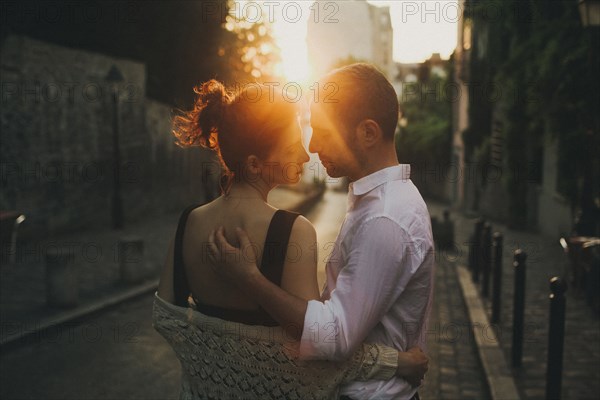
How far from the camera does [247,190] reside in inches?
83.4

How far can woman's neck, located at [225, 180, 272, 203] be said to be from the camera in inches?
83.2

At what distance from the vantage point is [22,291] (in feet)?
29.1

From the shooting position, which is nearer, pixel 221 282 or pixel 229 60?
pixel 221 282

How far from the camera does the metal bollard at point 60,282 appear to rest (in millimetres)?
7797

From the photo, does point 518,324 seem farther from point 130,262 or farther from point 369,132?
point 130,262

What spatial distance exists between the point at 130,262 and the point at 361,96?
26.5 feet

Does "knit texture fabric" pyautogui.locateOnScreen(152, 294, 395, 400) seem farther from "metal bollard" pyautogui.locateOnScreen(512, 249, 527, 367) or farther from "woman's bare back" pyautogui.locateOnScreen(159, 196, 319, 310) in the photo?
"metal bollard" pyautogui.locateOnScreen(512, 249, 527, 367)

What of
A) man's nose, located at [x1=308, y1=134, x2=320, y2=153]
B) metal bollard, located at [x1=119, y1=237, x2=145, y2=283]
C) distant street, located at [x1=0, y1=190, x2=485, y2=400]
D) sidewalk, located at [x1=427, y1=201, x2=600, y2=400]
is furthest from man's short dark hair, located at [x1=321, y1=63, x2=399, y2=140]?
metal bollard, located at [x1=119, y1=237, x2=145, y2=283]

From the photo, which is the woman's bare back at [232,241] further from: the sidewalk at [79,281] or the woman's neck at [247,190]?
the sidewalk at [79,281]

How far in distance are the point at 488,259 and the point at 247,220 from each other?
25.9 feet

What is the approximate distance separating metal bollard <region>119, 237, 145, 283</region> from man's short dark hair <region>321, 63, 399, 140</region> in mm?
7909

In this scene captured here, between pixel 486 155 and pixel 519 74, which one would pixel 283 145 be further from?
pixel 486 155

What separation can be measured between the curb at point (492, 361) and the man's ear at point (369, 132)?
3.68 m

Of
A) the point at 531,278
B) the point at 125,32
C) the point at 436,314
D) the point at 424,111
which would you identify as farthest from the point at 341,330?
the point at 424,111
